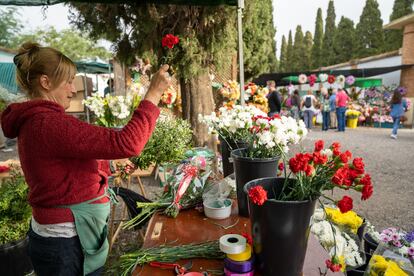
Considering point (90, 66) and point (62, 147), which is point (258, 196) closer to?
point (62, 147)

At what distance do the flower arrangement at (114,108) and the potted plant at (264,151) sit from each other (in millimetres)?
1309

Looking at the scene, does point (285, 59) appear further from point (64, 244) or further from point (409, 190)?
point (64, 244)

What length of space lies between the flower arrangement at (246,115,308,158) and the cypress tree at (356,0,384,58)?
80.4ft

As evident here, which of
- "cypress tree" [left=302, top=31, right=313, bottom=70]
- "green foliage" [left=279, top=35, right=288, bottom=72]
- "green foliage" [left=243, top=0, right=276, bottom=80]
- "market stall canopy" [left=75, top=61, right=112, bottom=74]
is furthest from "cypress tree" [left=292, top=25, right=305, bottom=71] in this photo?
"green foliage" [left=243, top=0, right=276, bottom=80]

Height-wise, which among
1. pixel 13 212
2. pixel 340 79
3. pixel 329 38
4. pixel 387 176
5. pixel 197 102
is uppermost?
pixel 329 38

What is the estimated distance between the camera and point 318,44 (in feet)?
88.9

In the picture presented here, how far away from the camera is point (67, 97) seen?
1.22 m

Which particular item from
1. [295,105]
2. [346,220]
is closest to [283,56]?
[295,105]

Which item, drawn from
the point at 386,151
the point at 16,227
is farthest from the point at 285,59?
the point at 16,227

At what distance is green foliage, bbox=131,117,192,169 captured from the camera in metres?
2.11

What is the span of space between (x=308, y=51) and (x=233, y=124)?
1197 inches

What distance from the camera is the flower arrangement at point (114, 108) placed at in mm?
2477

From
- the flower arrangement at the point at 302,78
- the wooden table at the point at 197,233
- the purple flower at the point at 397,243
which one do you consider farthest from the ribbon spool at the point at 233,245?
the flower arrangement at the point at 302,78

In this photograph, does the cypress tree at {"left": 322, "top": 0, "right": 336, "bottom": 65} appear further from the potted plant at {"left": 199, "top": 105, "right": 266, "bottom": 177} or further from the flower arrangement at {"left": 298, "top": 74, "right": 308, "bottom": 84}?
the potted plant at {"left": 199, "top": 105, "right": 266, "bottom": 177}
